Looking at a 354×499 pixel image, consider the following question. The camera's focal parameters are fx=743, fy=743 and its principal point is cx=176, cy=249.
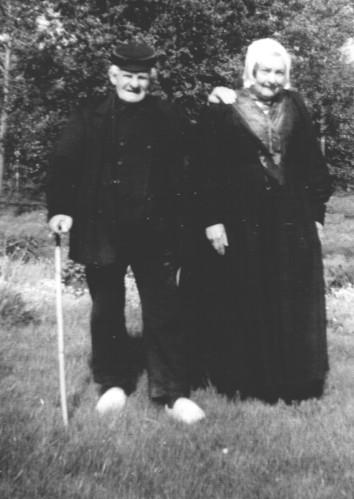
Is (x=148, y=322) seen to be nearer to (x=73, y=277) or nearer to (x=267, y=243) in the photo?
(x=267, y=243)

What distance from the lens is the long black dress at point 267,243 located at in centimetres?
451

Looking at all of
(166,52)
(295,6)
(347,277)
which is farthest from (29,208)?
(347,277)

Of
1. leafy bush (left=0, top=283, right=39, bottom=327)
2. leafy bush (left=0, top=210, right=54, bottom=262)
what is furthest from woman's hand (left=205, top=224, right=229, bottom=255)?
leafy bush (left=0, top=210, right=54, bottom=262)

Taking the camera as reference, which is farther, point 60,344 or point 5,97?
point 5,97

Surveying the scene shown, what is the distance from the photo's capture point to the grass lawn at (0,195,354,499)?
318 centimetres

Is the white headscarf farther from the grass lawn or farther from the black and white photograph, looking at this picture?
the grass lawn

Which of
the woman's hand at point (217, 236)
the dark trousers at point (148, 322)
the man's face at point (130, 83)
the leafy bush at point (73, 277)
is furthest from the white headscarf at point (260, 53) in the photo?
the leafy bush at point (73, 277)

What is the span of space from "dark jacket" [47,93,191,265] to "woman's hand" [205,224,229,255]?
406mm

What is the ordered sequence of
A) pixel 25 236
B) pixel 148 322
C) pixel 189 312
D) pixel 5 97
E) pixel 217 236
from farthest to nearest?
pixel 5 97 < pixel 25 236 < pixel 189 312 < pixel 217 236 < pixel 148 322

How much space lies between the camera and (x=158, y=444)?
3.70m

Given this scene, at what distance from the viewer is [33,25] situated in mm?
17484

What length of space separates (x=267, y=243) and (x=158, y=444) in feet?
4.87

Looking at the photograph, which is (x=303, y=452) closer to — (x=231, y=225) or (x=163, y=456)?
(x=163, y=456)

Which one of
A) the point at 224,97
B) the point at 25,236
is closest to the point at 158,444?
the point at 224,97
